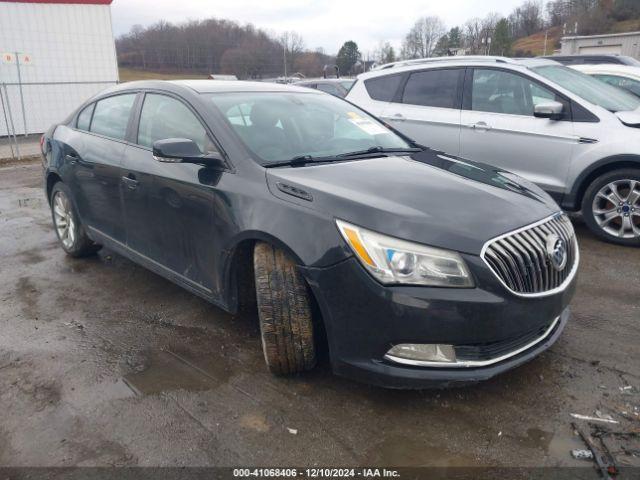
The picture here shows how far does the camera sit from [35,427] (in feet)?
8.23

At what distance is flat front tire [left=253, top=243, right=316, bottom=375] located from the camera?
8.48 feet

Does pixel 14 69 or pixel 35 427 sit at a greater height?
pixel 14 69

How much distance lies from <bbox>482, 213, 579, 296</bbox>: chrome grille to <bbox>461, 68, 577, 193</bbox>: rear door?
2.80 m

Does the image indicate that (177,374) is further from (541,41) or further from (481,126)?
(541,41)

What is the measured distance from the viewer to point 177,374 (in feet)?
9.71

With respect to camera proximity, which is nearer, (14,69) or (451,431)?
(451,431)

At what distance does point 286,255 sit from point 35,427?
57.8 inches

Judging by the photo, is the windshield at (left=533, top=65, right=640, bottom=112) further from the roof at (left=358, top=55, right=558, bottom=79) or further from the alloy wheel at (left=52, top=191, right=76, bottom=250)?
the alloy wheel at (left=52, top=191, right=76, bottom=250)

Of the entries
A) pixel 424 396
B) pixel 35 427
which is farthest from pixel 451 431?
pixel 35 427

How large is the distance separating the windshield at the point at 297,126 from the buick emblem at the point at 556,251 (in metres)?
1.34

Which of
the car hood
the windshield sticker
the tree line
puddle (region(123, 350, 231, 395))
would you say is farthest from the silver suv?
the tree line

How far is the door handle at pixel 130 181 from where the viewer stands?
3.61 meters

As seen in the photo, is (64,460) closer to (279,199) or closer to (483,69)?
(279,199)

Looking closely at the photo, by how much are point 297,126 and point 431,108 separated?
124 inches
